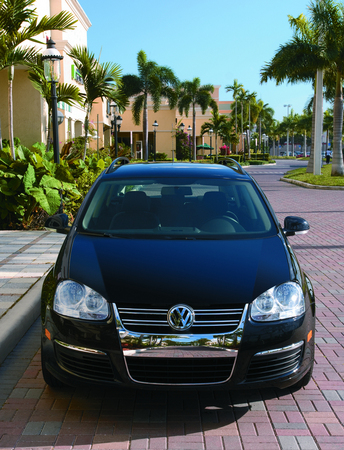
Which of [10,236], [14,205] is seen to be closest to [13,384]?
[10,236]

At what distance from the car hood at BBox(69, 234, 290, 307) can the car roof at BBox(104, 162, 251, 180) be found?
3.35ft

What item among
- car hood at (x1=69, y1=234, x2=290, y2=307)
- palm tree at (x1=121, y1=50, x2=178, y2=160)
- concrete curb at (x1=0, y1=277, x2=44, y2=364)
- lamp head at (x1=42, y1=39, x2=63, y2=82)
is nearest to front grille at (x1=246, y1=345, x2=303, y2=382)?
car hood at (x1=69, y1=234, x2=290, y2=307)

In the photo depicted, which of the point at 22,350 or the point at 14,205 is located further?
the point at 14,205

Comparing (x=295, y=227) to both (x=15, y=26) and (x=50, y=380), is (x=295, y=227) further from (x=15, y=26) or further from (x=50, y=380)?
(x=15, y=26)

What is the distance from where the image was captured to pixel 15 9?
12609 mm

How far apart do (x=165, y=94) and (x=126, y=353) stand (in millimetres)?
51081

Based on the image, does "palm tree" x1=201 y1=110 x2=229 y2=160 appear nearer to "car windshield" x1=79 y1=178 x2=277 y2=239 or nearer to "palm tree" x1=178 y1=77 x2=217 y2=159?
"palm tree" x1=178 y1=77 x2=217 y2=159

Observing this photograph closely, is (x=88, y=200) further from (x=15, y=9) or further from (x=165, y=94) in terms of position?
(x=165, y=94)

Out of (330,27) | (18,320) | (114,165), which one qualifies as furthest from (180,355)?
(330,27)

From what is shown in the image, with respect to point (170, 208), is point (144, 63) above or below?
above

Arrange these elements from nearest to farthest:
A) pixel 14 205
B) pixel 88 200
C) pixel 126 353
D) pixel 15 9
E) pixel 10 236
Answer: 1. pixel 126 353
2. pixel 88 200
3. pixel 10 236
4. pixel 14 205
5. pixel 15 9

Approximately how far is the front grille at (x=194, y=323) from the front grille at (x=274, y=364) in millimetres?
272

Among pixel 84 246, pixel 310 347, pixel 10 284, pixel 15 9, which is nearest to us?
pixel 310 347

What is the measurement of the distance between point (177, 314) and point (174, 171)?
2.02 m
